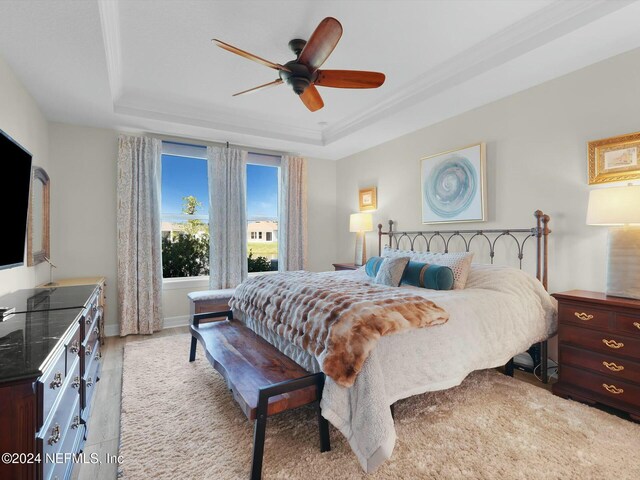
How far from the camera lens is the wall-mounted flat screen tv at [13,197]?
1.86 metres

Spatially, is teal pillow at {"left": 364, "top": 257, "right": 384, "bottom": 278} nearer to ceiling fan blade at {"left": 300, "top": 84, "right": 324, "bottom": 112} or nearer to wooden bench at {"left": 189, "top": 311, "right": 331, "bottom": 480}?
wooden bench at {"left": 189, "top": 311, "right": 331, "bottom": 480}

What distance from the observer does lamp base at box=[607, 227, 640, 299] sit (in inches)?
87.0

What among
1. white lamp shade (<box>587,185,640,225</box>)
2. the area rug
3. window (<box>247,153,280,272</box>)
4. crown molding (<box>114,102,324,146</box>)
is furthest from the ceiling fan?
window (<box>247,153,280,272</box>)

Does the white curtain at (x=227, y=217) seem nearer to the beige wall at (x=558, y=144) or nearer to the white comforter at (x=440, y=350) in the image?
the white comforter at (x=440, y=350)

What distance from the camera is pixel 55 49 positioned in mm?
2363

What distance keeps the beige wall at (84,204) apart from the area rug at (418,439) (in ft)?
6.93

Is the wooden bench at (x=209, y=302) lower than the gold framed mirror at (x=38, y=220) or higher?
lower

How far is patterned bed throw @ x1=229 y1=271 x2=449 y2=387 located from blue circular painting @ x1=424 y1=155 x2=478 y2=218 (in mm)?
1710

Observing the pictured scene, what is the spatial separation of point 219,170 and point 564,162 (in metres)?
4.11

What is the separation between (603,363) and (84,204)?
5382 millimetres

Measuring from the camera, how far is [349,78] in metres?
2.46

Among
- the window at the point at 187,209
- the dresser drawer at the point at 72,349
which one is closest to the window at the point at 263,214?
the window at the point at 187,209

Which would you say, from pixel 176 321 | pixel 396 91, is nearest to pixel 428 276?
pixel 396 91

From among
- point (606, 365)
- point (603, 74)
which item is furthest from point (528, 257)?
point (603, 74)
